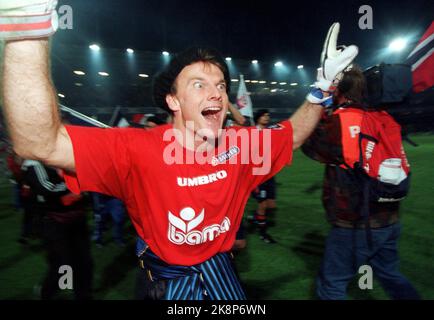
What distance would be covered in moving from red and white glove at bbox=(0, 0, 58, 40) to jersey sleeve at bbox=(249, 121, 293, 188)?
1300mm

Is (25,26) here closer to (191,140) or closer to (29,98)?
(29,98)

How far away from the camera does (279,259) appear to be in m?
4.74

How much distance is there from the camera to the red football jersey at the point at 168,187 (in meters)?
1.55

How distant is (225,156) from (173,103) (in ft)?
1.44

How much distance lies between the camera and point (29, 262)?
4996 mm

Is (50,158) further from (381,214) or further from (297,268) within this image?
(297,268)

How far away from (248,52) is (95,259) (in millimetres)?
31896

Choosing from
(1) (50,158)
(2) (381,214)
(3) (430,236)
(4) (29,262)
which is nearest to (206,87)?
(1) (50,158)

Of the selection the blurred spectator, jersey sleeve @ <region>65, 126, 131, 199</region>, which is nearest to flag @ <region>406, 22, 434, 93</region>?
jersey sleeve @ <region>65, 126, 131, 199</region>

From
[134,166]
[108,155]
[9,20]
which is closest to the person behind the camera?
[9,20]

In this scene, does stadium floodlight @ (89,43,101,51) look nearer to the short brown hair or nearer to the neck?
the short brown hair

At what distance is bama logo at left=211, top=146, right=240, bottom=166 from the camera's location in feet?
5.97

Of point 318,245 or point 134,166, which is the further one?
point 318,245

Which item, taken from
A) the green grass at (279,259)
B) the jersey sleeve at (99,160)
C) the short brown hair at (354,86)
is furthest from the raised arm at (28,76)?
the green grass at (279,259)
